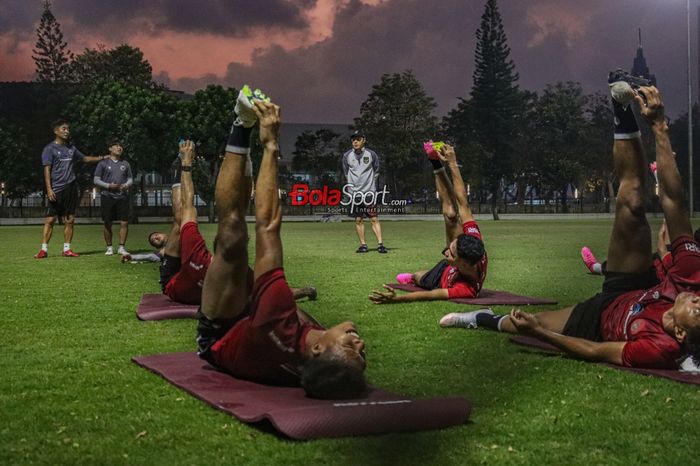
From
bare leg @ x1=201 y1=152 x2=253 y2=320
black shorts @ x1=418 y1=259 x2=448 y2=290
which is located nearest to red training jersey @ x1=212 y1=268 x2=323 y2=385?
bare leg @ x1=201 y1=152 x2=253 y2=320

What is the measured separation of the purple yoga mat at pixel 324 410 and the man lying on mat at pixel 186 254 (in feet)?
10.1

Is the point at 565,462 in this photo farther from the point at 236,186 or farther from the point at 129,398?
the point at 236,186

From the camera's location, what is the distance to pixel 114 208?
660 inches

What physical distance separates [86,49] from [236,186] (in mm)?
67350

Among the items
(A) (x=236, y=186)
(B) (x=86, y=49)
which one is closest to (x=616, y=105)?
(A) (x=236, y=186)

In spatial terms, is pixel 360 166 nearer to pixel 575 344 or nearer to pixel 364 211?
pixel 364 211

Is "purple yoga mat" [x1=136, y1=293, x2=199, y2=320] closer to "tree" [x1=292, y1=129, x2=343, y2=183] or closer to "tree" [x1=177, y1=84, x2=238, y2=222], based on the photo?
"tree" [x1=177, y1=84, x2=238, y2=222]

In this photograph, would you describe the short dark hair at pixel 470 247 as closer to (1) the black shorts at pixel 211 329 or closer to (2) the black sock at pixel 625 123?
(2) the black sock at pixel 625 123

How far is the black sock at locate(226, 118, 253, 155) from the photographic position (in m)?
5.58

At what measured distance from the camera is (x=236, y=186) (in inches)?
219

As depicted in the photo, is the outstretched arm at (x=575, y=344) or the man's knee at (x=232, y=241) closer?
the man's knee at (x=232, y=241)

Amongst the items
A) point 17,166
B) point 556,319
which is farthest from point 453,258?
point 17,166

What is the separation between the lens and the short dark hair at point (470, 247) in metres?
8.60

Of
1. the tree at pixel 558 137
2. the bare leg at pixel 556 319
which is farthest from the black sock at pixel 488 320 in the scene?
the tree at pixel 558 137
